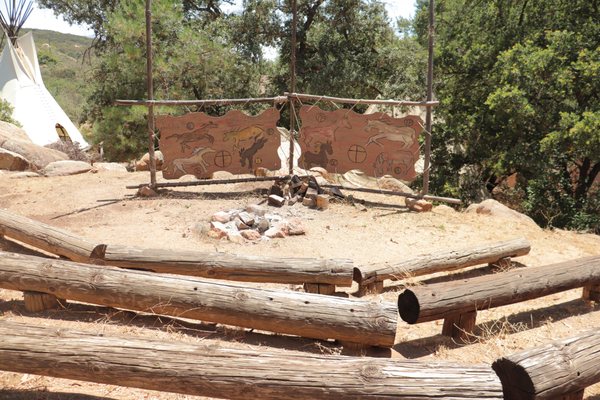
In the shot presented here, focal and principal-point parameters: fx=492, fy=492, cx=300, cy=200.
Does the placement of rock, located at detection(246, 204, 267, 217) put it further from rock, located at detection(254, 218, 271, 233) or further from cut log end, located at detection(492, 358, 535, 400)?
cut log end, located at detection(492, 358, 535, 400)

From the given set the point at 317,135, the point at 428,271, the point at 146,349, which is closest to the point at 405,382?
the point at 146,349

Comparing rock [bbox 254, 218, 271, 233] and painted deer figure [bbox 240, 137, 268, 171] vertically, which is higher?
painted deer figure [bbox 240, 137, 268, 171]

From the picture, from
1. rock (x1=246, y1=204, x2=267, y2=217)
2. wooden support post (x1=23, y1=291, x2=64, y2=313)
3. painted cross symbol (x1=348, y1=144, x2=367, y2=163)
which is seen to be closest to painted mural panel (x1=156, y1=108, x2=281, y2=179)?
painted cross symbol (x1=348, y1=144, x2=367, y2=163)

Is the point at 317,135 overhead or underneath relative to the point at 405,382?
overhead

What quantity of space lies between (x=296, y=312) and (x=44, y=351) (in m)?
1.98

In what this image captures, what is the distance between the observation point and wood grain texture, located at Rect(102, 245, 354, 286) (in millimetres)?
5406

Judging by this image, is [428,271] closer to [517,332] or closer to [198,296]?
[517,332]

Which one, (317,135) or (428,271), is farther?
(317,135)

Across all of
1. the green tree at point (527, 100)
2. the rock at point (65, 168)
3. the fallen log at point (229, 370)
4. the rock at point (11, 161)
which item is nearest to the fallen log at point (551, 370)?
the fallen log at point (229, 370)

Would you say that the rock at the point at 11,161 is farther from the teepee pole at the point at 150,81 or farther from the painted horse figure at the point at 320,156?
the painted horse figure at the point at 320,156

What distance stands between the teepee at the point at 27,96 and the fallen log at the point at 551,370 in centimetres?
1808

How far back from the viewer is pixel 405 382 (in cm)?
319

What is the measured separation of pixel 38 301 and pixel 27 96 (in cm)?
1714

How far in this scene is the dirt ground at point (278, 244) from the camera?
465 centimetres
